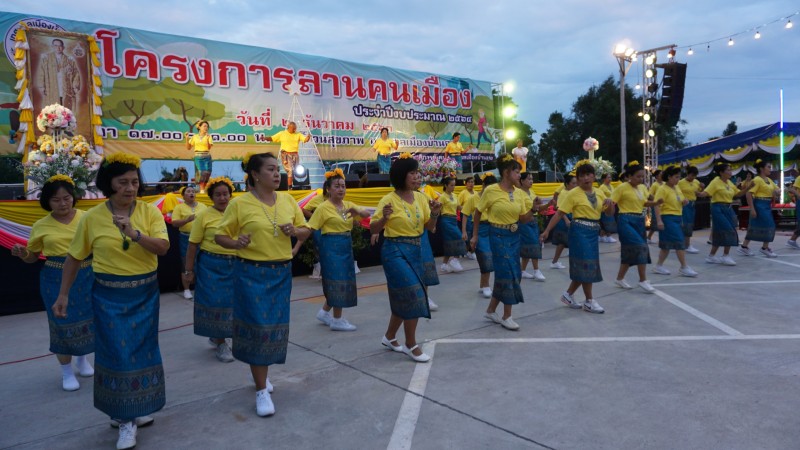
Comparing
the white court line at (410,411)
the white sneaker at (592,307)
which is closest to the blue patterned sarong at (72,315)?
the white court line at (410,411)

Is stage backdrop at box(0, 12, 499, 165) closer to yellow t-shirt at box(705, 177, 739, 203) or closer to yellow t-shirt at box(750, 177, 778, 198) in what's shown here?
yellow t-shirt at box(705, 177, 739, 203)

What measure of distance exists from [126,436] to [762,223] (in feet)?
36.2

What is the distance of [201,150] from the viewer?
1163 cm

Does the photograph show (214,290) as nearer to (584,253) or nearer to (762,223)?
(584,253)

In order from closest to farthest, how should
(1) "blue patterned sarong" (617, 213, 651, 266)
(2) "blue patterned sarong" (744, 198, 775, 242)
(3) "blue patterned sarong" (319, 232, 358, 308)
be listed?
(3) "blue patterned sarong" (319, 232, 358, 308) → (1) "blue patterned sarong" (617, 213, 651, 266) → (2) "blue patterned sarong" (744, 198, 775, 242)

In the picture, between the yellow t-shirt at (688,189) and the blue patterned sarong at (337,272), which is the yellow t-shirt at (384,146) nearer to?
the yellow t-shirt at (688,189)

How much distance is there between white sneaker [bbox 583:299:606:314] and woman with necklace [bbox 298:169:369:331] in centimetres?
277

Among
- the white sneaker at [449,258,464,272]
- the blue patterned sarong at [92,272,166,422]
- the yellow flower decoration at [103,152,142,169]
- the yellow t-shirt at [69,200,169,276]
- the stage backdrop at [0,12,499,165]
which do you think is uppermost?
the stage backdrop at [0,12,499,165]

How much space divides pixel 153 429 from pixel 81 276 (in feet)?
5.31

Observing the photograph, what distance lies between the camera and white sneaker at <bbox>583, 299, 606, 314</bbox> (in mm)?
5938

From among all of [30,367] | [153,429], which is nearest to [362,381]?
[153,429]

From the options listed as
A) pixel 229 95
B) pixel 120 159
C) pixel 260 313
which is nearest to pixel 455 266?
pixel 260 313

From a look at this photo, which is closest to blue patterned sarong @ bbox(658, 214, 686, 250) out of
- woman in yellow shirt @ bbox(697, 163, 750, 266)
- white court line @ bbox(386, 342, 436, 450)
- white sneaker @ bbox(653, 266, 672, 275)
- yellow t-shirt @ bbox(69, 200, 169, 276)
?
white sneaker @ bbox(653, 266, 672, 275)

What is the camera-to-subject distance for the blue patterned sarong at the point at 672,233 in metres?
8.18
